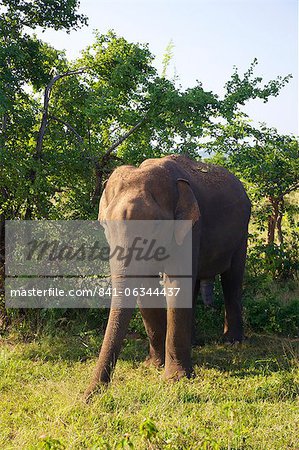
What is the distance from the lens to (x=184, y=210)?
20.0ft

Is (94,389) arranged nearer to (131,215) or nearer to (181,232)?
(131,215)

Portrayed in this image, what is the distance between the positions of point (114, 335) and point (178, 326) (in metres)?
1.13

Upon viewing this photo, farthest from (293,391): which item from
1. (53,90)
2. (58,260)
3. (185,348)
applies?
(53,90)

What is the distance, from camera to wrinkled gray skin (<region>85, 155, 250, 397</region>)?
5.57 meters

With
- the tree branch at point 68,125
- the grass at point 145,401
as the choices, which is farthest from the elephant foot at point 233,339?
the tree branch at point 68,125

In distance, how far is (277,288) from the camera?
34.1 feet

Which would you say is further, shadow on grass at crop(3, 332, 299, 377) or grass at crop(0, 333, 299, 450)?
shadow on grass at crop(3, 332, 299, 377)

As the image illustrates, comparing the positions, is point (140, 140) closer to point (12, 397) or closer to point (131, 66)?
point (131, 66)

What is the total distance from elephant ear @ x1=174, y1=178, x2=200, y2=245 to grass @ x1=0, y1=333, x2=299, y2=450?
1.65 metres

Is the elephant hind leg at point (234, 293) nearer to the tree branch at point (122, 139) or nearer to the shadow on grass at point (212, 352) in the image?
the shadow on grass at point (212, 352)

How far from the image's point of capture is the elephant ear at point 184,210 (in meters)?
6.00

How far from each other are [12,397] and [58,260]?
319 cm

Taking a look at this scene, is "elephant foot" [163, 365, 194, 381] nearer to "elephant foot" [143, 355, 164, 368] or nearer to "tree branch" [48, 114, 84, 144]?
"elephant foot" [143, 355, 164, 368]

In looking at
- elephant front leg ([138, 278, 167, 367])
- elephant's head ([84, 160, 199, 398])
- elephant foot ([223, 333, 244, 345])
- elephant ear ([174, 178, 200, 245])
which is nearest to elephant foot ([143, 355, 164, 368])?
elephant front leg ([138, 278, 167, 367])
